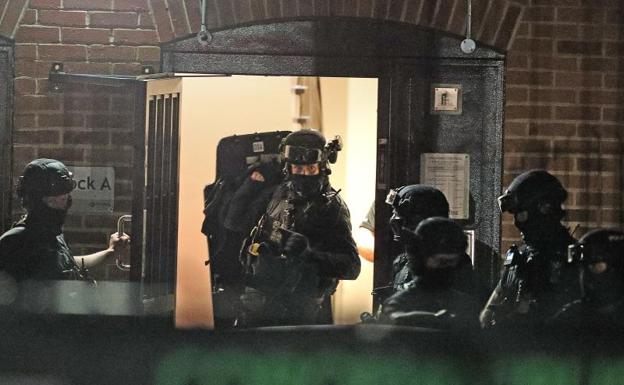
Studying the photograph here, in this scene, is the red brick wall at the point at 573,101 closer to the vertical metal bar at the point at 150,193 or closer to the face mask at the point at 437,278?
the face mask at the point at 437,278

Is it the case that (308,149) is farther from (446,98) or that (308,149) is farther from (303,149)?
(446,98)

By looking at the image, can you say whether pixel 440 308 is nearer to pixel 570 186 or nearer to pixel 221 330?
pixel 221 330

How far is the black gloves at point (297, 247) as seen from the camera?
5230mm

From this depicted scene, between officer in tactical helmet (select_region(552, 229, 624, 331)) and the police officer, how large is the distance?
6 cm

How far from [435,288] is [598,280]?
69cm

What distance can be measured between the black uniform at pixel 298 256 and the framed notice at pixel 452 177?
0.55 metres

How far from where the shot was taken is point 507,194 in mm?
4957

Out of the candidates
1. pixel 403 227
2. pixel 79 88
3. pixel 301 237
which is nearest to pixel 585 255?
pixel 403 227

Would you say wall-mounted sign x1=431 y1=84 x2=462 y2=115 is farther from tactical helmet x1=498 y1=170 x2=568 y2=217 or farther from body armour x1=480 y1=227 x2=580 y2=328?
body armour x1=480 y1=227 x2=580 y2=328

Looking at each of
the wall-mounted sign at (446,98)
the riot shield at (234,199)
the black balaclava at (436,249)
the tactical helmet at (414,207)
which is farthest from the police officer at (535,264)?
the riot shield at (234,199)

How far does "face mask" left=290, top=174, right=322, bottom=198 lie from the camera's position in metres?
5.26

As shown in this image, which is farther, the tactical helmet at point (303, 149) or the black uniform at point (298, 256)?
the tactical helmet at point (303, 149)

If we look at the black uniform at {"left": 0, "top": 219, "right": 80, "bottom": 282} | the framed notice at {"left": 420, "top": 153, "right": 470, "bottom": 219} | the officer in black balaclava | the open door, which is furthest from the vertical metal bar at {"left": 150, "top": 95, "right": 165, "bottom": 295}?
the framed notice at {"left": 420, "top": 153, "right": 470, "bottom": 219}

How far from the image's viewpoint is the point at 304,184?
526 centimetres
